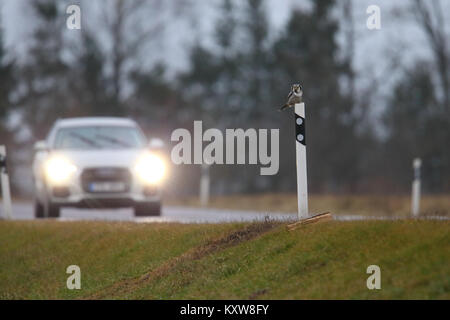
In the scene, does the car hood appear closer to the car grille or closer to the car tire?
the car grille

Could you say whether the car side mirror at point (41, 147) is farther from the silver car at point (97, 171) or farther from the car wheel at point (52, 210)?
the car wheel at point (52, 210)

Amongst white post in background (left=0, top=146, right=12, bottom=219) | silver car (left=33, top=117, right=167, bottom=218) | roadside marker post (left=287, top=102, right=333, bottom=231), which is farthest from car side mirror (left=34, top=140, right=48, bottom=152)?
roadside marker post (left=287, top=102, right=333, bottom=231)

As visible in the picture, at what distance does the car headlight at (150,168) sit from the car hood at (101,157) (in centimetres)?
12

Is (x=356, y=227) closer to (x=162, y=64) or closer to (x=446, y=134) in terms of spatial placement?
(x=446, y=134)

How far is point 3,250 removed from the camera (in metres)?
14.4

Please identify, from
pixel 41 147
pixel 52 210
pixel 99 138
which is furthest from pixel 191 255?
pixel 99 138

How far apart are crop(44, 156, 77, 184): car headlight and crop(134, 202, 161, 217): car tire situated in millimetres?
1403

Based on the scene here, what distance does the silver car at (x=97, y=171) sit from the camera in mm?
18297

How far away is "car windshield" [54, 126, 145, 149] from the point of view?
1930 cm

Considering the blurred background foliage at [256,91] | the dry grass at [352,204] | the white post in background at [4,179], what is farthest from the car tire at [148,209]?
the blurred background foliage at [256,91]

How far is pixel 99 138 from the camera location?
19547mm

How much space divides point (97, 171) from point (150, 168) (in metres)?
1.01
